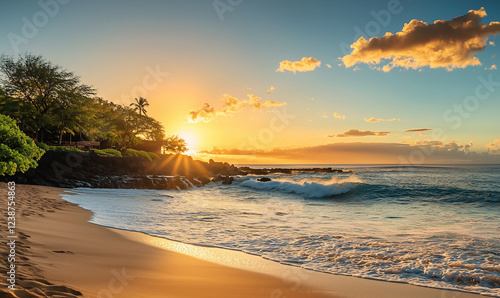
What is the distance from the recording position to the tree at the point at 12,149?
10734 millimetres

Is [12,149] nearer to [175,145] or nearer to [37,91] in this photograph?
[37,91]

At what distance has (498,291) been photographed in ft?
16.4

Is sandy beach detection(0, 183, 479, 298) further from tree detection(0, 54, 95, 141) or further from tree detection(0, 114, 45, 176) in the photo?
tree detection(0, 54, 95, 141)

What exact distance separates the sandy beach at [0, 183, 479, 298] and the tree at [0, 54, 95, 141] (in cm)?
3380

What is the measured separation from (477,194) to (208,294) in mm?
27980

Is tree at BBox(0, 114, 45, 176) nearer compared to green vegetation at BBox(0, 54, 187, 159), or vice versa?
tree at BBox(0, 114, 45, 176)

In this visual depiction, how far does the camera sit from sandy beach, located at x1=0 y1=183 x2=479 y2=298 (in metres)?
3.73

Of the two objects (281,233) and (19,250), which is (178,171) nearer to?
(281,233)

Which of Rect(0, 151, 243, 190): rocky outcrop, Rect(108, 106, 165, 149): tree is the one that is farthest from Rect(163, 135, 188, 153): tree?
Rect(0, 151, 243, 190): rocky outcrop

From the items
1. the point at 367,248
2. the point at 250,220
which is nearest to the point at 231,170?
the point at 250,220

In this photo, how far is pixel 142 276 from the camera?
4668 mm

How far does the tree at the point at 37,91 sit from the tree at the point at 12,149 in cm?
2614

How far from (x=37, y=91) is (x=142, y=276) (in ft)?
131

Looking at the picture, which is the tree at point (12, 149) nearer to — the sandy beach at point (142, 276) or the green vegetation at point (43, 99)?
the sandy beach at point (142, 276)
